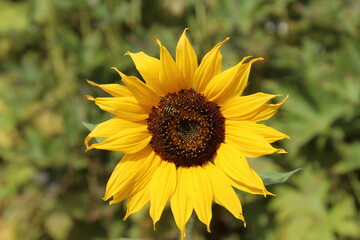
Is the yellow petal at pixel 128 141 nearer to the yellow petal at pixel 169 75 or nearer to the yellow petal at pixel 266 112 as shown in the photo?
the yellow petal at pixel 169 75

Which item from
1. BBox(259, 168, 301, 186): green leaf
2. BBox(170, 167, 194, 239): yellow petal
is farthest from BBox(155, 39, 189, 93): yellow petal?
BBox(259, 168, 301, 186): green leaf

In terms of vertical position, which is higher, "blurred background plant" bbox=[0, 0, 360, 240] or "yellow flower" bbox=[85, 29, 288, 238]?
"yellow flower" bbox=[85, 29, 288, 238]

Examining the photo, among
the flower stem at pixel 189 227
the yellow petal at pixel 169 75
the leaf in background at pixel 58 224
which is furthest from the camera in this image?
the leaf in background at pixel 58 224

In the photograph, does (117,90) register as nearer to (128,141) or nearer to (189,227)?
(128,141)

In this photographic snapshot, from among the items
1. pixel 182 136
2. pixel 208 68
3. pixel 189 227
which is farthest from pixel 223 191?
pixel 208 68

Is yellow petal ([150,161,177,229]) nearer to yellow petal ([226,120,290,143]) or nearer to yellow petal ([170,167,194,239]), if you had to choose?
yellow petal ([170,167,194,239])

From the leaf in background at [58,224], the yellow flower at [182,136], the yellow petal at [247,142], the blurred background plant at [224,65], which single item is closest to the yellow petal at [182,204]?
the yellow flower at [182,136]
